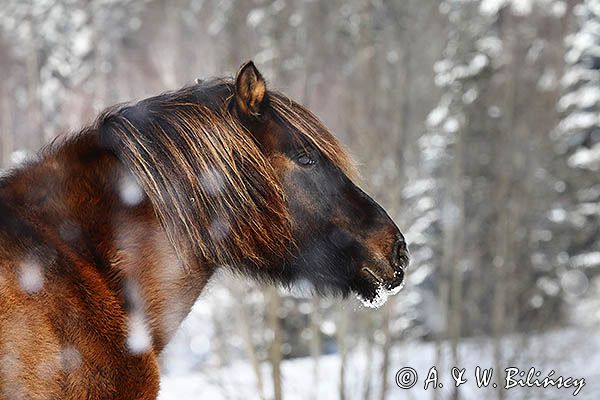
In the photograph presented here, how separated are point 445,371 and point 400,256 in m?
11.4

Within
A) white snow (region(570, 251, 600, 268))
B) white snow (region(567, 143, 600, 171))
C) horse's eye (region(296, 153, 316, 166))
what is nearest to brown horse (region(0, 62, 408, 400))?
horse's eye (region(296, 153, 316, 166))

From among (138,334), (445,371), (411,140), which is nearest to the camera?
(138,334)

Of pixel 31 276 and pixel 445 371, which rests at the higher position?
pixel 445 371

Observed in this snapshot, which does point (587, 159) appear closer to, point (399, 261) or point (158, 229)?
point (399, 261)

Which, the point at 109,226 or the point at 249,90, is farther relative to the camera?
the point at 249,90

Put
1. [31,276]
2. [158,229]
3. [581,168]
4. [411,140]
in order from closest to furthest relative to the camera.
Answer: [31,276] < [158,229] < [411,140] < [581,168]

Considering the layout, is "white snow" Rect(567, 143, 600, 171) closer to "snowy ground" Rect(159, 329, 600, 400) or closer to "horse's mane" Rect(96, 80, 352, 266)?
"snowy ground" Rect(159, 329, 600, 400)

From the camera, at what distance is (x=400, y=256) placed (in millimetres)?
2709

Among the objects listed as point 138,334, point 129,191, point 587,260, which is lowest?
point 138,334

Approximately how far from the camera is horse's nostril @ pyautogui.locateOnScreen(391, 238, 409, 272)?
8.82 feet

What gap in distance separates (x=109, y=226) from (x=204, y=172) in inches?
13.7

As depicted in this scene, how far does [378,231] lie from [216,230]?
0.58 metres

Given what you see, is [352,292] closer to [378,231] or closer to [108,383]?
[378,231]

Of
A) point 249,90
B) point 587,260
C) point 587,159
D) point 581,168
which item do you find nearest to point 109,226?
point 249,90
